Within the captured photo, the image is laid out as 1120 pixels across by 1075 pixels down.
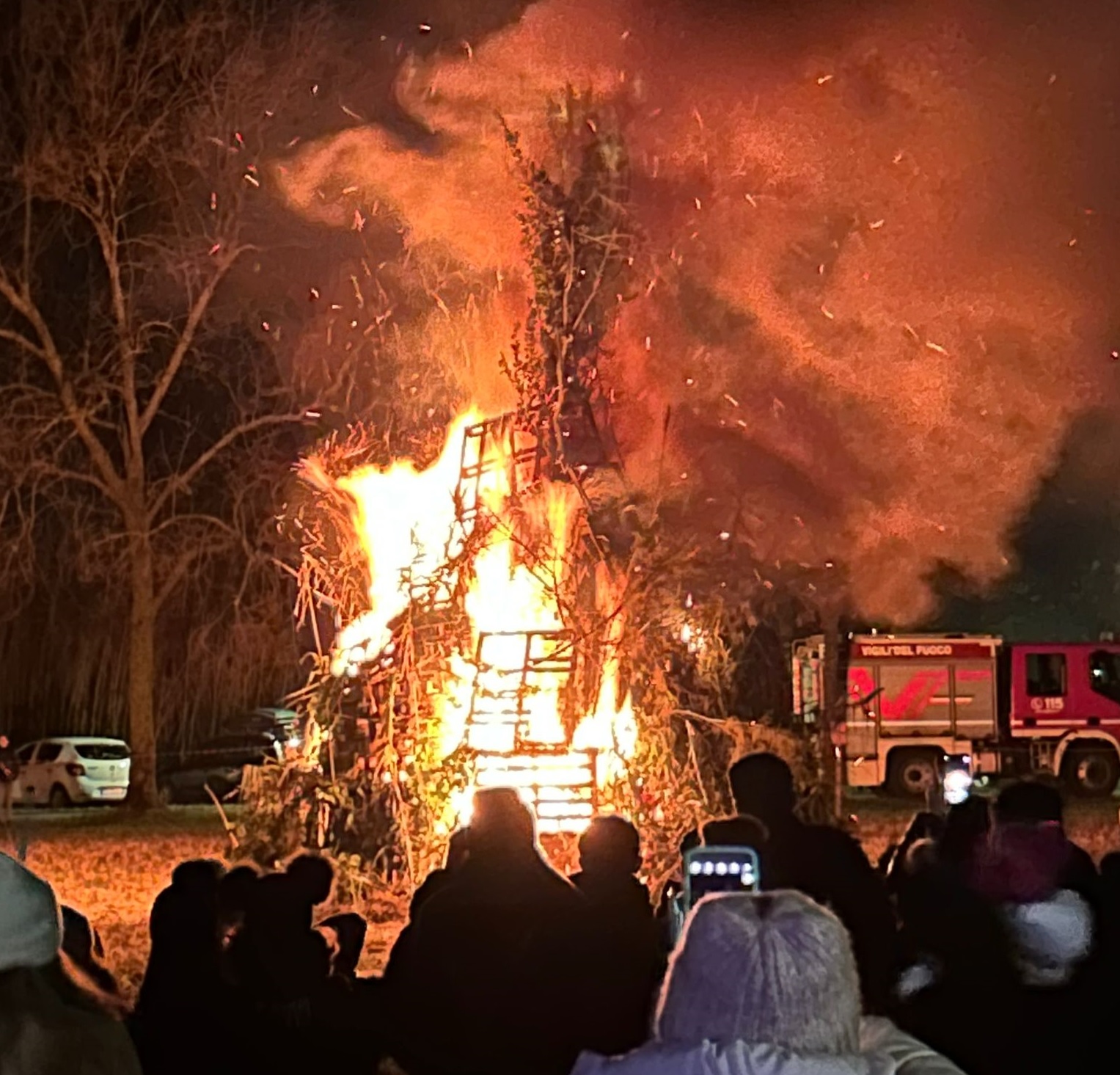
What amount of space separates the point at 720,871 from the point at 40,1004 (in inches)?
99.8

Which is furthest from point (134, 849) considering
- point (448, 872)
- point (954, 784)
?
point (448, 872)

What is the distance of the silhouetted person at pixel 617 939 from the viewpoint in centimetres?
440

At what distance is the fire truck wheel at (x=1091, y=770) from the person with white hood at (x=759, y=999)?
61.1 ft

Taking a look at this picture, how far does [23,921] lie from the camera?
2.68m

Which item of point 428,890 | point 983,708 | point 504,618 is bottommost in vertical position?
point 428,890

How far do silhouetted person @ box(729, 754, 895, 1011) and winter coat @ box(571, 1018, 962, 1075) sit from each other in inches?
82.9

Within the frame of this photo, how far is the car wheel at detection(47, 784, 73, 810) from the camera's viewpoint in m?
21.3

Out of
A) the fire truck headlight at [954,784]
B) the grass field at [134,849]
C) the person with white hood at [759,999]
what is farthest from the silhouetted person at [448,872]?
the fire truck headlight at [954,784]

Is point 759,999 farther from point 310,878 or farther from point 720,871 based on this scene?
point 720,871

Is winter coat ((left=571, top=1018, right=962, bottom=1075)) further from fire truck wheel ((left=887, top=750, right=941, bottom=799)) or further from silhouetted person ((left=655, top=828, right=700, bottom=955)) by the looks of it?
fire truck wheel ((left=887, top=750, right=941, bottom=799))

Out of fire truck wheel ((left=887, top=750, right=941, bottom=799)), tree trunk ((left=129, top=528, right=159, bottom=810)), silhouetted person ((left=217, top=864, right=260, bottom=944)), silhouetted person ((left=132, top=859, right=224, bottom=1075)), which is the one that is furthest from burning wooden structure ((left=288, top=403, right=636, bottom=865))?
fire truck wheel ((left=887, top=750, right=941, bottom=799))

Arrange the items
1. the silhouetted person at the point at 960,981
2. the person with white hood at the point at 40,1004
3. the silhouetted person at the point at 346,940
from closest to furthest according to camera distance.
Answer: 1. the person with white hood at the point at 40,1004
2. the silhouetted person at the point at 960,981
3. the silhouetted person at the point at 346,940

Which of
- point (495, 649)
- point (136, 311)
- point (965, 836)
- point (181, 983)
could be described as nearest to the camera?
point (181, 983)

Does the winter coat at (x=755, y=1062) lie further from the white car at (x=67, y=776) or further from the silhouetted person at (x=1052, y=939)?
the white car at (x=67, y=776)
